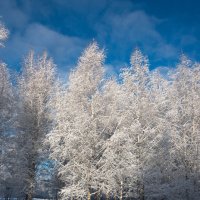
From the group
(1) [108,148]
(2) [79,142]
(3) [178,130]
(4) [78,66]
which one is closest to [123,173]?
(1) [108,148]

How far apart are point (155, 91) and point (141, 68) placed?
235 cm

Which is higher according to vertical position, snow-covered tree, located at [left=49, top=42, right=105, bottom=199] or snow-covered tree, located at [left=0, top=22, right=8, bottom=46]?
snow-covered tree, located at [left=0, top=22, right=8, bottom=46]

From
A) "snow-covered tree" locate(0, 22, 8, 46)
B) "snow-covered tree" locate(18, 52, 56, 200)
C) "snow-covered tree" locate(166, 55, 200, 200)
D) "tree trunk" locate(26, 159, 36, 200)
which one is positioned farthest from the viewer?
"snow-covered tree" locate(166, 55, 200, 200)

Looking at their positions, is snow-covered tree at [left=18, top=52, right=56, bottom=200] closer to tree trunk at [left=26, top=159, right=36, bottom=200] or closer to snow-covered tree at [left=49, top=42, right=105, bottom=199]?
tree trunk at [left=26, top=159, right=36, bottom=200]

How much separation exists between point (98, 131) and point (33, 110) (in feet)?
22.1

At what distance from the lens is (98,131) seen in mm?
15836

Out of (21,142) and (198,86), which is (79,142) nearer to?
(21,142)

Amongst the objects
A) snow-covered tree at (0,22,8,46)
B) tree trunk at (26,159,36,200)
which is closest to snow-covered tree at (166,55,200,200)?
tree trunk at (26,159,36,200)

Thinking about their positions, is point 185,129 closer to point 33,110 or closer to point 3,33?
point 33,110

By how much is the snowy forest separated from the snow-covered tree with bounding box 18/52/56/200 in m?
0.07

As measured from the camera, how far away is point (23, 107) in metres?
20.5

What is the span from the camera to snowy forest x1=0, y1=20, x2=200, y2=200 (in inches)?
592

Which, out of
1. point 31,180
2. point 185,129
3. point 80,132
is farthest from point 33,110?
point 185,129

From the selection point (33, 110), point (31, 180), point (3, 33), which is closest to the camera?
point (3, 33)
